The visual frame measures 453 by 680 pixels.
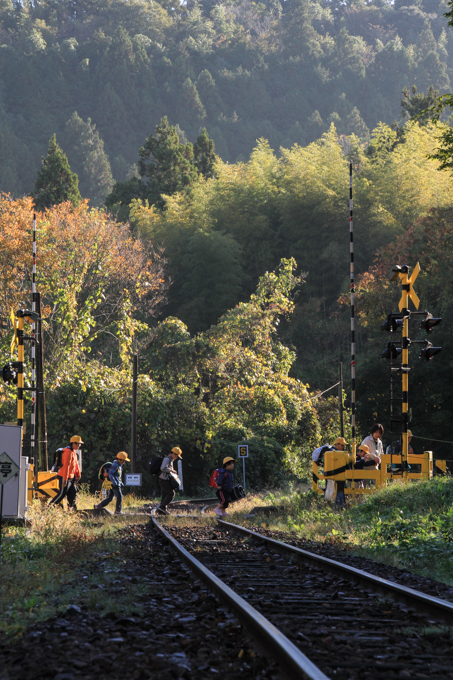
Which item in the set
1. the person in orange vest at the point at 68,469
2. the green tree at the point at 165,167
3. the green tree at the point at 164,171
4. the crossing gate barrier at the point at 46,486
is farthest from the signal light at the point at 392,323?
the green tree at the point at 165,167

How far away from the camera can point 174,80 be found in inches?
4323

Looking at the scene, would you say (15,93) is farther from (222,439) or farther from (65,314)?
(222,439)

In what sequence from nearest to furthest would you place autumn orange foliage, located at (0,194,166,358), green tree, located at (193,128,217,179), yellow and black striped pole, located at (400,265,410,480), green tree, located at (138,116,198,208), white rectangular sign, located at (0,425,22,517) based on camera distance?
white rectangular sign, located at (0,425,22,517)
yellow and black striped pole, located at (400,265,410,480)
autumn orange foliage, located at (0,194,166,358)
green tree, located at (138,116,198,208)
green tree, located at (193,128,217,179)

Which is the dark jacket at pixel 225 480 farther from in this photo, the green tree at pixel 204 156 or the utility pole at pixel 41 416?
the green tree at pixel 204 156

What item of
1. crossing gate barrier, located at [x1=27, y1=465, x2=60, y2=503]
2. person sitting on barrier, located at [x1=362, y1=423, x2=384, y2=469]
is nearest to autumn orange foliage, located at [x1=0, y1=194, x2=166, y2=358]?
crossing gate barrier, located at [x1=27, y1=465, x2=60, y2=503]

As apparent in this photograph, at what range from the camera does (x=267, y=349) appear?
39.2 metres

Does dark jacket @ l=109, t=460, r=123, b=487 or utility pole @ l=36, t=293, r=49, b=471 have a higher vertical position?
utility pole @ l=36, t=293, r=49, b=471

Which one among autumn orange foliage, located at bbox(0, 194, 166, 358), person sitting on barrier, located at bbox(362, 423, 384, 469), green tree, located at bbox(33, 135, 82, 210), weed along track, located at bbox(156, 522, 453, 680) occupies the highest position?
green tree, located at bbox(33, 135, 82, 210)

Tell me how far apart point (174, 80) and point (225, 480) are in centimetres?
10037

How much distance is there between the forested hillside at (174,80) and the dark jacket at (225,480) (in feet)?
216

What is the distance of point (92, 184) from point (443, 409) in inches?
2415

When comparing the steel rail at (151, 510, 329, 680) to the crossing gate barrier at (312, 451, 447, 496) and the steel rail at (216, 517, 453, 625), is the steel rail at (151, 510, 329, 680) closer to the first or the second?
the steel rail at (216, 517, 453, 625)

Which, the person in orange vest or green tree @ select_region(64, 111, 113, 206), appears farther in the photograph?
green tree @ select_region(64, 111, 113, 206)

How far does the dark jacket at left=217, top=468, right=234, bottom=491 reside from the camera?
1780cm
